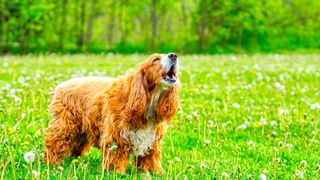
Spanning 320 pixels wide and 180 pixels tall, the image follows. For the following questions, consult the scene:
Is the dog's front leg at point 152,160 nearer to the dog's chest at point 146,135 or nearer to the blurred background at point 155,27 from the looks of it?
the dog's chest at point 146,135

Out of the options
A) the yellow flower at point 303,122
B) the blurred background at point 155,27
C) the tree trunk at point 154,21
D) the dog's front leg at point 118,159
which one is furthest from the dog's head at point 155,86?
the tree trunk at point 154,21

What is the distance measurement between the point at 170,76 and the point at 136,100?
452 millimetres

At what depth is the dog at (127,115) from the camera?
6.44 m

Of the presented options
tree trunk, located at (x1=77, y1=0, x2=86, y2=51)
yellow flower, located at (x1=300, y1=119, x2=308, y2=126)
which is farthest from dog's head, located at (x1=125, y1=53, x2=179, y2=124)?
tree trunk, located at (x1=77, y1=0, x2=86, y2=51)

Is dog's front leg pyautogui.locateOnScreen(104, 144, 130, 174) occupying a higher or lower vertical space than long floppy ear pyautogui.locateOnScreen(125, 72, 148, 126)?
lower

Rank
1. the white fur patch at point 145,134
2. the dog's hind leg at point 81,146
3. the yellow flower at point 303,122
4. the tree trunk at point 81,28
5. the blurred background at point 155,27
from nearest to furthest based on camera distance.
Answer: the white fur patch at point 145,134, the dog's hind leg at point 81,146, the yellow flower at point 303,122, the blurred background at point 155,27, the tree trunk at point 81,28

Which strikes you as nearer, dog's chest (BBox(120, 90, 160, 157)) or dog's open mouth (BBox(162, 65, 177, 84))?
dog's open mouth (BBox(162, 65, 177, 84))

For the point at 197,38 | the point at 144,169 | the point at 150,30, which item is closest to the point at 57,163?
the point at 144,169

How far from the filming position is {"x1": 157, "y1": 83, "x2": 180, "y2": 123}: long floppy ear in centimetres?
651

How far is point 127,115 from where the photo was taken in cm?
649

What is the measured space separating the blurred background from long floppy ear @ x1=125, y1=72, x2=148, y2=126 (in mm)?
32556

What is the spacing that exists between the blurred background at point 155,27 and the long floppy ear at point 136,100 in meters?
32.6

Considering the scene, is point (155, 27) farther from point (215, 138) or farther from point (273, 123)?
point (215, 138)

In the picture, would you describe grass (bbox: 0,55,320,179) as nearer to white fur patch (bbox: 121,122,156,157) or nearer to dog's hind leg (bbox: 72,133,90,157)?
dog's hind leg (bbox: 72,133,90,157)
